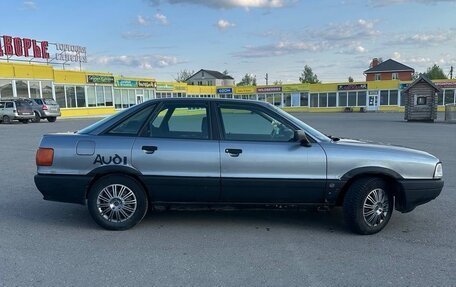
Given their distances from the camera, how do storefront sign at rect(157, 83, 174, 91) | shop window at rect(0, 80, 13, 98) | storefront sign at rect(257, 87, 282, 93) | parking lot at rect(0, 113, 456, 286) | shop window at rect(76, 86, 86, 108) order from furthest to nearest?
storefront sign at rect(257, 87, 282, 93) → storefront sign at rect(157, 83, 174, 91) → shop window at rect(76, 86, 86, 108) → shop window at rect(0, 80, 13, 98) → parking lot at rect(0, 113, 456, 286)

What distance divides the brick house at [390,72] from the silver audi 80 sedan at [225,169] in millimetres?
65147

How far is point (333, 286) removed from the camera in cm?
335

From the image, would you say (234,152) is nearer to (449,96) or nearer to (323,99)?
(449,96)

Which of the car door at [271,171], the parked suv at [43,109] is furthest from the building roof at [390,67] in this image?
the car door at [271,171]

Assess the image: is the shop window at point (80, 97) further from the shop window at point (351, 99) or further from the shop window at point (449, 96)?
the shop window at point (449, 96)

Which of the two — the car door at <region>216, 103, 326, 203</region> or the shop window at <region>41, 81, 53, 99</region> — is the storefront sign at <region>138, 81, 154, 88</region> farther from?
the car door at <region>216, 103, 326, 203</region>

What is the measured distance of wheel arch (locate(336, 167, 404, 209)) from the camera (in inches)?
177

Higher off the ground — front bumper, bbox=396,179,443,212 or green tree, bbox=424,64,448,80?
green tree, bbox=424,64,448,80

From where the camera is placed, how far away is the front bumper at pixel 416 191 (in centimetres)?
455

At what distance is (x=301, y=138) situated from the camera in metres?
4.49

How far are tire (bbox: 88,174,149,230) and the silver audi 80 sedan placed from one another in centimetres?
1

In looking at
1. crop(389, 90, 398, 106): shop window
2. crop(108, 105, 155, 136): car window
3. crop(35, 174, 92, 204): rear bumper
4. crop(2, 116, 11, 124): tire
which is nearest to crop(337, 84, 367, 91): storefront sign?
crop(389, 90, 398, 106): shop window

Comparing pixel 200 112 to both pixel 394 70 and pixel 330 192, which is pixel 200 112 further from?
pixel 394 70

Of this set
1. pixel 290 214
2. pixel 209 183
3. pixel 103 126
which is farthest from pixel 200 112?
pixel 290 214
